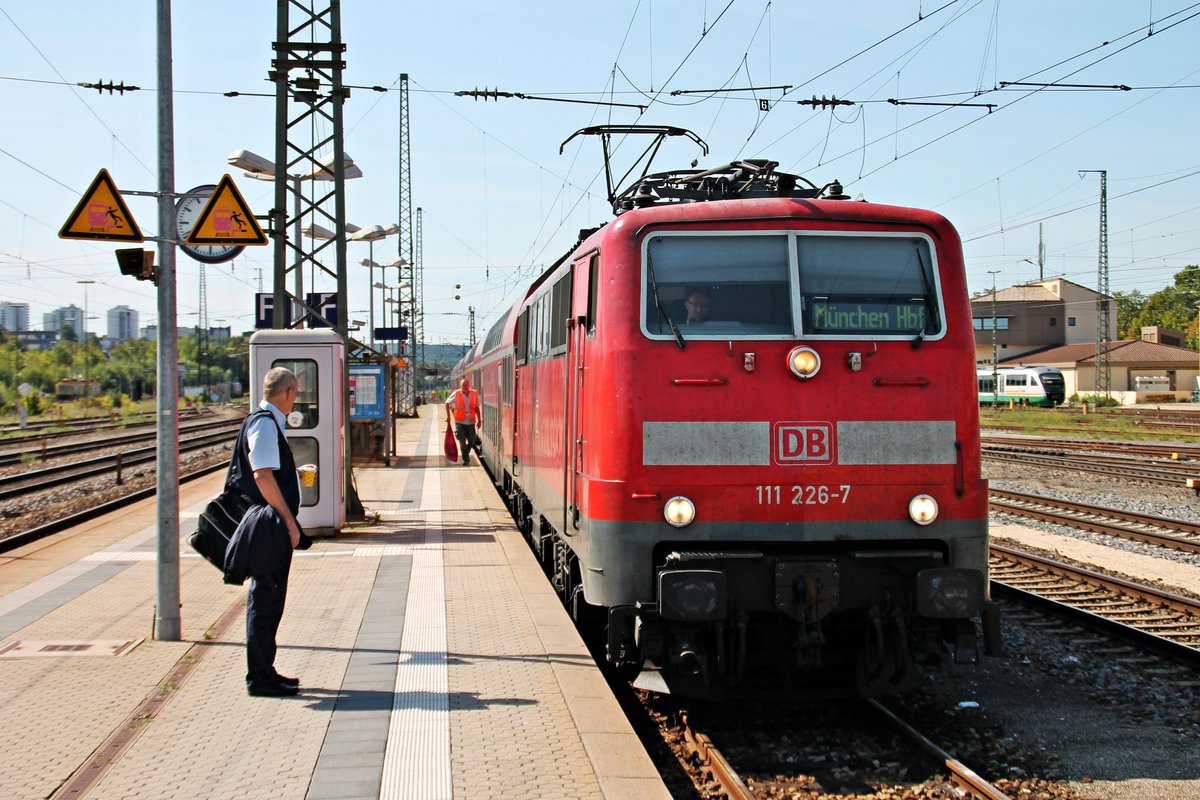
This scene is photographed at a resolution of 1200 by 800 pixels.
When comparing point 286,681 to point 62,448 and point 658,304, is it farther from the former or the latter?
point 62,448

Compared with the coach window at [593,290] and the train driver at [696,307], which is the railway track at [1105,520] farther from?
the coach window at [593,290]

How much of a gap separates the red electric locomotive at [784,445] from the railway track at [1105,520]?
25.7ft

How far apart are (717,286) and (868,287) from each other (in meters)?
0.91

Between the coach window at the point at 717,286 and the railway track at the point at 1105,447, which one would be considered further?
the railway track at the point at 1105,447

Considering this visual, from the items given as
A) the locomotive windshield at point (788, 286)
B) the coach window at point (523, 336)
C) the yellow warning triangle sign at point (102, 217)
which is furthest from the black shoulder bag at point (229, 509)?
the coach window at point (523, 336)

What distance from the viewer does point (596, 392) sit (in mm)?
6625

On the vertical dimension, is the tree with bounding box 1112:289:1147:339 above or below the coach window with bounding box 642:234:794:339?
above

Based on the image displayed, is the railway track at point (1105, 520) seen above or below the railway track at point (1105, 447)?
below

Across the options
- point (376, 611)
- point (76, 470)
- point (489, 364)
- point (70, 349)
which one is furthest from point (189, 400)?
point (376, 611)

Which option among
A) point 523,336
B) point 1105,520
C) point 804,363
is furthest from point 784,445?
point 1105,520

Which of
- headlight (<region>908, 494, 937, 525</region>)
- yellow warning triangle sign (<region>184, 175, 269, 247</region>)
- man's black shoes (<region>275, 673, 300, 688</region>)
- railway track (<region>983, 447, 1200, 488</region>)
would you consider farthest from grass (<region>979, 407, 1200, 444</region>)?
man's black shoes (<region>275, 673, 300, 688</region>)

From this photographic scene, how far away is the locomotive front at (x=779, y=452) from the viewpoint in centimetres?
628

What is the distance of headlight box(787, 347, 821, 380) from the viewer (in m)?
6.36

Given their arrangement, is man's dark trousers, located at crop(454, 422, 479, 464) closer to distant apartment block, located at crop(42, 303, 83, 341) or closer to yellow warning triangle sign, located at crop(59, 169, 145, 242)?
yellow warning triangle sign, located at crop(59, 169, 145, 242)
